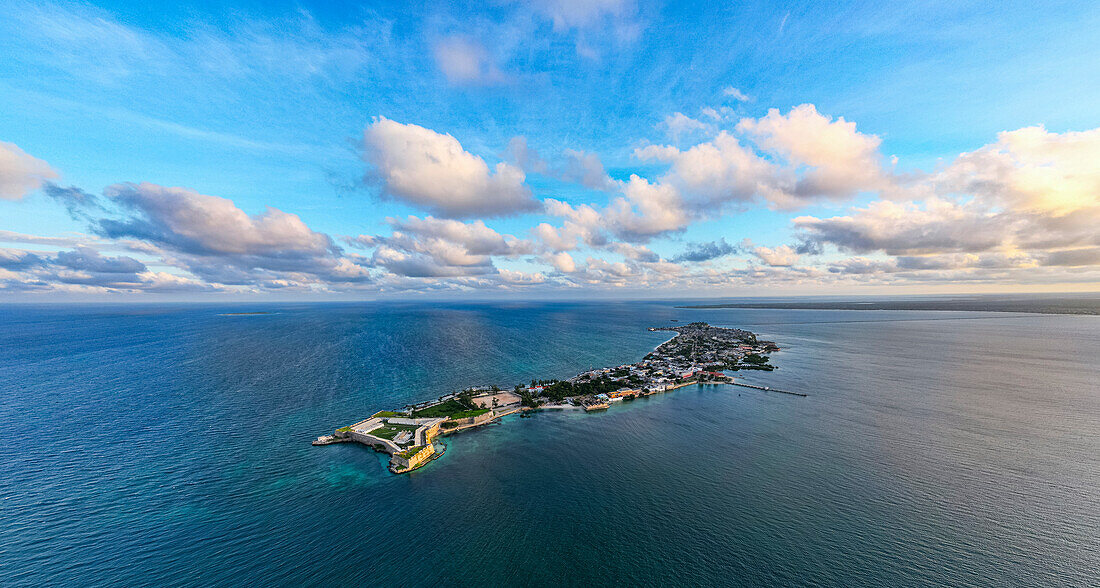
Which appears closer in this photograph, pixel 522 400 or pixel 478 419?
pixel 478 419

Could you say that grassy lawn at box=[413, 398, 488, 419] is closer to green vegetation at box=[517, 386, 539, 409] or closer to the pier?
green vegetation at box=[517, 386, 539, 409]

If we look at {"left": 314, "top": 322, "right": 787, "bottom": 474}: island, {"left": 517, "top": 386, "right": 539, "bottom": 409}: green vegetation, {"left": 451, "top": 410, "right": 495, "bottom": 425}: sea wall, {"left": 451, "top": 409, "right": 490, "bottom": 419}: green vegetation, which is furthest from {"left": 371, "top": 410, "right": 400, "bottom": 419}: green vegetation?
{"left": 517, "top": 386, "right": 539, "bottom": 409}: green vegetation

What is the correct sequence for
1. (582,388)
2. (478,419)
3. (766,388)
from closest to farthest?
(478,419), (582,388), (766,388)

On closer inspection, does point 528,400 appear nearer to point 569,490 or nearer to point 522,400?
point 522,400

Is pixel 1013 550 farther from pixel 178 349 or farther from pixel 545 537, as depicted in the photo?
pixel 178 349

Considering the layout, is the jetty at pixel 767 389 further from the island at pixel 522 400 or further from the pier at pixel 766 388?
the island at pixel 522 400

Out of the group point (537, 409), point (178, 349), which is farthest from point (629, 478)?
point (178, 349)

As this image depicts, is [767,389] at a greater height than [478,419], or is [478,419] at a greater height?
[478,419]

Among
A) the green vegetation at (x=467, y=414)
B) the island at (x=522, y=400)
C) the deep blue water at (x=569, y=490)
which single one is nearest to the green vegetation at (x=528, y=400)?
the island at (x=522, y=400)

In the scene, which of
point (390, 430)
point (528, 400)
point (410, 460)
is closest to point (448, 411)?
point (390, 430)
